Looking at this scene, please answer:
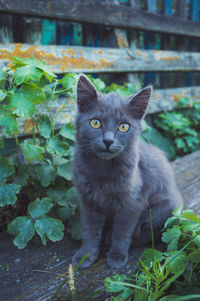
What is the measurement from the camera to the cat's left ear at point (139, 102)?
5.04 feet

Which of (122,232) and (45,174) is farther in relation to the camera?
(45,174)

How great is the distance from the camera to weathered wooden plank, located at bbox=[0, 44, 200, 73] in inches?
82.8

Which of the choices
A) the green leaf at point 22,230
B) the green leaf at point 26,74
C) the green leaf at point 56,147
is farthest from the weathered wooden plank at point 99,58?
the green leaf at point 22,230

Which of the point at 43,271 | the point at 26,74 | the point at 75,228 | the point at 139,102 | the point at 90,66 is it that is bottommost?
the point at 43,271

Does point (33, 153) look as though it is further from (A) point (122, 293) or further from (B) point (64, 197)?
(A) point (122, 293)

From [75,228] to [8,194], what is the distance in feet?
1.59

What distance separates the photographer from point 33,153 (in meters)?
1.60

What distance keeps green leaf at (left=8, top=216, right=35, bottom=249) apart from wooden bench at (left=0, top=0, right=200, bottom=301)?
0.10 metres

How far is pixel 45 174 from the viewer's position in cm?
182

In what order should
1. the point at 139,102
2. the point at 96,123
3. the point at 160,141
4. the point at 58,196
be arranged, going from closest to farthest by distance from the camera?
the point at 96,123 → the point at 139,102 → the point at 58,196 → the point at 160,141

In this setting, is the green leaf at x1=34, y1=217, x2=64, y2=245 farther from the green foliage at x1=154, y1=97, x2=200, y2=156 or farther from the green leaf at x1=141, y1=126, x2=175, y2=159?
the green foliage at x1=154, y1=97, x2=200, y2=156

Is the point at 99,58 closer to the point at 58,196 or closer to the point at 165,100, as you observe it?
the point at 165,100

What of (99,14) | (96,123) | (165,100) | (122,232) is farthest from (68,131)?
(165,100)

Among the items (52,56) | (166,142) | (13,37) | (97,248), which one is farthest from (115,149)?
(166,142)
